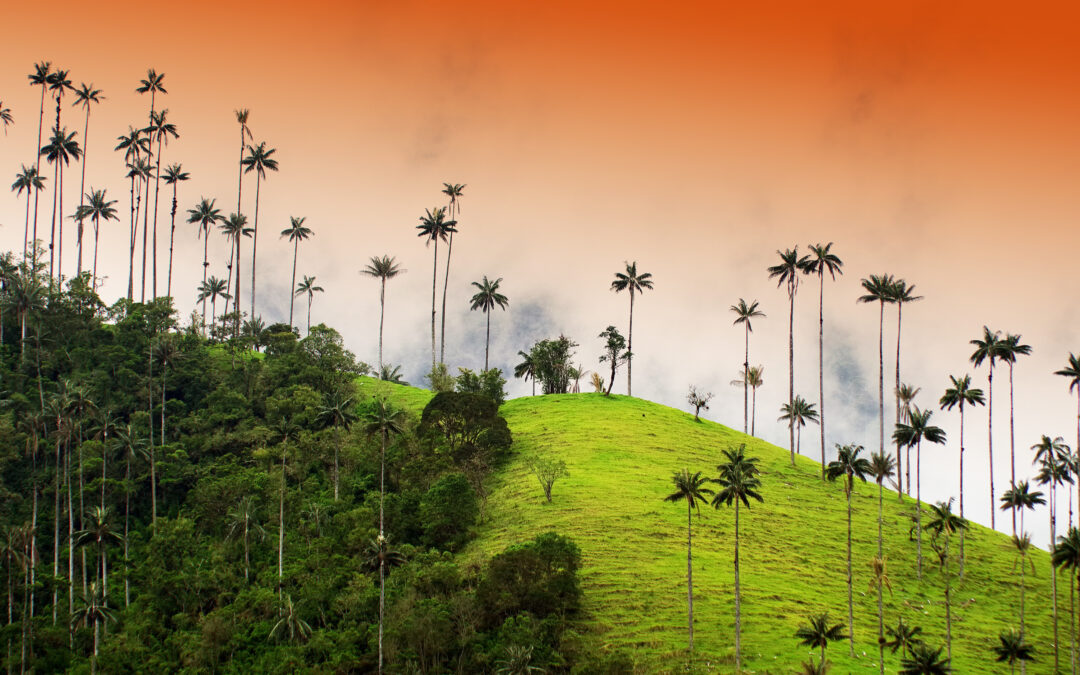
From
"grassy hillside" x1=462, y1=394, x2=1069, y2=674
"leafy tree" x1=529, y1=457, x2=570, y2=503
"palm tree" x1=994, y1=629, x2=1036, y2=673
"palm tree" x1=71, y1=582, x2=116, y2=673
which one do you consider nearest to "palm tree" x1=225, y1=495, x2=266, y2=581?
"palm tree" x1=71, y1=582, x2=116, y2=673

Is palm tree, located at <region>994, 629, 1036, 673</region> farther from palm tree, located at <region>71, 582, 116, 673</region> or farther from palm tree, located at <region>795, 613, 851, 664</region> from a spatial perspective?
palm tree, located at <region>71, 582, 116, 673</region>

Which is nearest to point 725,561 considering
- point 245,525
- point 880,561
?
point 880,561

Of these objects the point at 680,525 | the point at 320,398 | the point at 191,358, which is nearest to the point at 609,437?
the point at 680,525

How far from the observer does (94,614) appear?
7950cm

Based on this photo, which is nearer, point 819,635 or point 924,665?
point 924,665

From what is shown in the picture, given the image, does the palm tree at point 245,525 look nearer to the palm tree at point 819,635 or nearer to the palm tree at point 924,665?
the palm tree at point 819,635

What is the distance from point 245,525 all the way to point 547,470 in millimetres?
34041

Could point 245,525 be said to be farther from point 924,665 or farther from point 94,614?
point 924,665

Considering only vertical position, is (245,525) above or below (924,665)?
above

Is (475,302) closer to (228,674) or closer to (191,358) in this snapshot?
(191,358)

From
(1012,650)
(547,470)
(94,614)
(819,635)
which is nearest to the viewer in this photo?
(819,635)

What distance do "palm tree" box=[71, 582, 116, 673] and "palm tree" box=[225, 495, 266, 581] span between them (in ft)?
43.9

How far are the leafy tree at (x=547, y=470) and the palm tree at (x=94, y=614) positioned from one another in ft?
149

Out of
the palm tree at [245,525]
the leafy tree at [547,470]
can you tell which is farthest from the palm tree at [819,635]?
the palm tree at [245,525]
